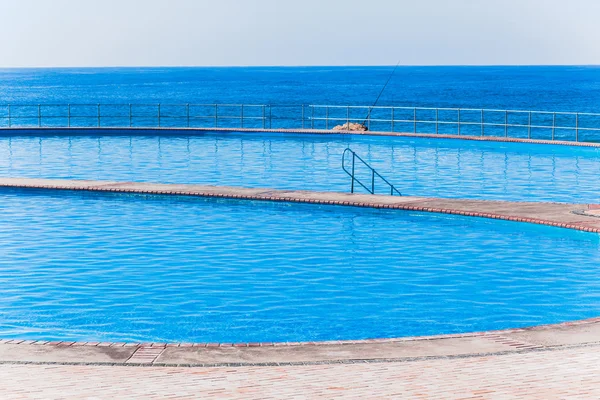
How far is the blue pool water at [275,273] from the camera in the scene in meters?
11.2

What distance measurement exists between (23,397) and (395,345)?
3288 mm

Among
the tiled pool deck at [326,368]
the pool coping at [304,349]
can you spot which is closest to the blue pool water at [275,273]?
the pool coping at [304,349]

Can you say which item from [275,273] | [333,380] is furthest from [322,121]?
[333,380]

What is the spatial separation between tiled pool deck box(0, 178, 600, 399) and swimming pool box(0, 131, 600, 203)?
12.2 m

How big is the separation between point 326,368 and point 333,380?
38 centimetres

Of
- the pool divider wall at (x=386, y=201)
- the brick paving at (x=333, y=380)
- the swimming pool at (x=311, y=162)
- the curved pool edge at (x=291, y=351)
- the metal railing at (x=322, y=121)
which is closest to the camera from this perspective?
the brick paving at (x=333, y=380)

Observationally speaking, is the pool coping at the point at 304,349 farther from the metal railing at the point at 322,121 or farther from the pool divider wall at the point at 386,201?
the metal railing at the point at 322,121

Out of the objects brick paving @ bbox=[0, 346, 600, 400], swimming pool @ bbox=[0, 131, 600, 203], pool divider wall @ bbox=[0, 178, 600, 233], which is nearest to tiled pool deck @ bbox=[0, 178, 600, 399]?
brick paving @ bbox=[0, 346, 600, 400]

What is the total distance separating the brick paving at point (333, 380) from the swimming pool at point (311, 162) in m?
12.9

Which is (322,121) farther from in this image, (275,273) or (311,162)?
(275,273)

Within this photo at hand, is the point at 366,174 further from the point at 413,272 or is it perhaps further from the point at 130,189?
the point at 413,272

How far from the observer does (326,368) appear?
7848 mm

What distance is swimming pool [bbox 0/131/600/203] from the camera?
74.0 feet

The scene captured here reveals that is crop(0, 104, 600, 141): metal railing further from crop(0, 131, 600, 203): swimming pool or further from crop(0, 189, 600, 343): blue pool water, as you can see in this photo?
crop(0, 189, 600, 343): blue pool water
